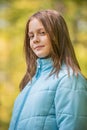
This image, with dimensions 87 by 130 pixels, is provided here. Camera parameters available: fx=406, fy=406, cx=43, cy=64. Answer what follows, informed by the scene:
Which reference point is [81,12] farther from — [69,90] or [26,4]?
[69,90]

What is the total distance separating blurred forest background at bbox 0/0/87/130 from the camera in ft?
10.6

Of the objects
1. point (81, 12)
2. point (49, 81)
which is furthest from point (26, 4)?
point (49, 81)

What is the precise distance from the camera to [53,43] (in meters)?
1.35

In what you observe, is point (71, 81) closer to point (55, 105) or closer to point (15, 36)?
point (55, 105)

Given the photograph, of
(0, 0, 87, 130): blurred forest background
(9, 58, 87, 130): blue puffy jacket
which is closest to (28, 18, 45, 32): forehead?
(9, 58, 87, 130): blue puffy jacket

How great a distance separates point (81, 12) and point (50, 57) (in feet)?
6.46

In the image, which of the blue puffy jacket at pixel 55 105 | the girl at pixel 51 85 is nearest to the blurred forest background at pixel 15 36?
the girl at pixel 51 85

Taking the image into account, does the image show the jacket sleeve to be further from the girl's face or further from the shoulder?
the girl's face

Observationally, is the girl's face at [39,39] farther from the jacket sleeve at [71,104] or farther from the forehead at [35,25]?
the jacket sleeve at [71,104]

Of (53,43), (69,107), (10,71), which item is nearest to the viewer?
(69,107)

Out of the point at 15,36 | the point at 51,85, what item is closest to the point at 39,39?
the point at 51,85

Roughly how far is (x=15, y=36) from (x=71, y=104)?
209 cm

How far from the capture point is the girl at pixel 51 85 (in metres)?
1.24

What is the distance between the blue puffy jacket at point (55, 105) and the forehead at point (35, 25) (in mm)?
158
